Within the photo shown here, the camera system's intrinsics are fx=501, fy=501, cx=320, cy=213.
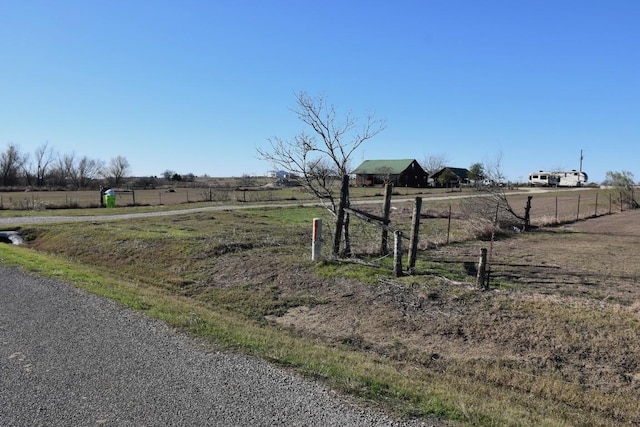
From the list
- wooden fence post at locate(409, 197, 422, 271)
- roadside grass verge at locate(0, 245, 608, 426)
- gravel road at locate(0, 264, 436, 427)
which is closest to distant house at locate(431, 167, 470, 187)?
wooden fence post at locate(409, 197, 422, 271)

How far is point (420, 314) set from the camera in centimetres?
927

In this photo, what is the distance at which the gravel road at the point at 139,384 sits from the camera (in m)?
4.18

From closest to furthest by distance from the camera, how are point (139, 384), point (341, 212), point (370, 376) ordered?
1. point (139, 384)
2. point (370, 376)
3. point (341, 212)

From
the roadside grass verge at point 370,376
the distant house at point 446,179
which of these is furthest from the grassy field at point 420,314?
the distant house at point 446,179

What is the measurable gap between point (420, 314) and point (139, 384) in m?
5.71

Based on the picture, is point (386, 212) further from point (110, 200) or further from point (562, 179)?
point (562, 179)

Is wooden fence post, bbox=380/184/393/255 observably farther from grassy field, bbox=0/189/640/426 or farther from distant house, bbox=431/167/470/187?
distant house, bbox=431/167/470/187

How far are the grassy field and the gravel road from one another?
1.38ft

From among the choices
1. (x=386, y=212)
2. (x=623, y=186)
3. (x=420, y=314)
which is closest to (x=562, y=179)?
(x=623, y=186)

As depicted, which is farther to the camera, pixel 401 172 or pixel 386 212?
pixel 401 172

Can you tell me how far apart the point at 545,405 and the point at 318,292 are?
19.8 feet

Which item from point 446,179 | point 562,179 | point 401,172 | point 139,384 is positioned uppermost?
point 401,172

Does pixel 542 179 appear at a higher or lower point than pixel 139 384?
higher

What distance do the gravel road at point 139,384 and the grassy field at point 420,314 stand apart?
42 centimetres
